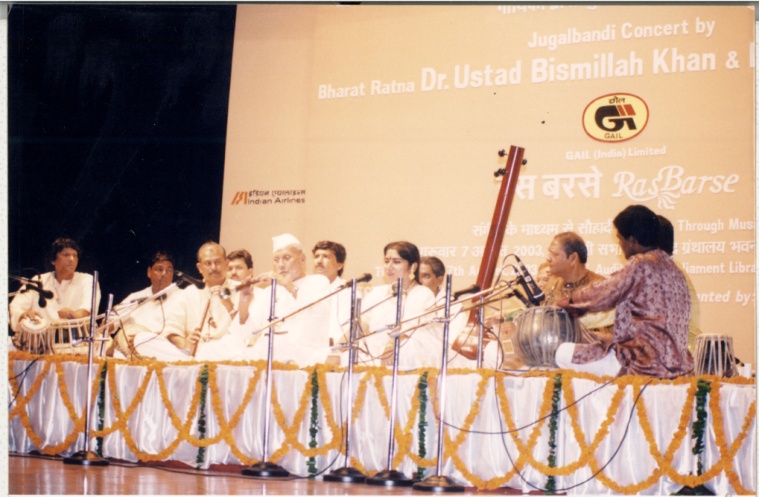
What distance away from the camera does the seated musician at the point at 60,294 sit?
7.54 metres

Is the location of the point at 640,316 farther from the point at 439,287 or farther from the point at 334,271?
the point at 334,271

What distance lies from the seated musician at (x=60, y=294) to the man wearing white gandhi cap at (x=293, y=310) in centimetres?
122

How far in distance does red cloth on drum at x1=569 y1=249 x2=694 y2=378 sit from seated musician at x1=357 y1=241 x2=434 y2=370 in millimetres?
1289

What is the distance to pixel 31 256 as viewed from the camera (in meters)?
7.37

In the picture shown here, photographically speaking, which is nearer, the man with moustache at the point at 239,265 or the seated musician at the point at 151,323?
the seated musician at the point at 151,323

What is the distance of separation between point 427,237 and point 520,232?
68 cm

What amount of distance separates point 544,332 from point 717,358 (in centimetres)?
117

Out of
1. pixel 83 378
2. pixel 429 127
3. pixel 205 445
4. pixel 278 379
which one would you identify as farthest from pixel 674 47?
pixel 83 378

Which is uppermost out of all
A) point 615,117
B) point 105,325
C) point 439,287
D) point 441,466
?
point 615,117

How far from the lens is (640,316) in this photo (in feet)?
17.8

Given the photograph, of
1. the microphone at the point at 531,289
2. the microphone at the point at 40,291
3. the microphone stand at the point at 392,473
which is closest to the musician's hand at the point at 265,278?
the microphone stand at the point at 392,473

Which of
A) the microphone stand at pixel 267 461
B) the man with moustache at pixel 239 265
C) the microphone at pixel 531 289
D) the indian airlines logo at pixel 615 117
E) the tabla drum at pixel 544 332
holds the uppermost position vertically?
the indian airlines logo at pixel 615 117

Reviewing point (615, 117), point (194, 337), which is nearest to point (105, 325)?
point (194, 337)

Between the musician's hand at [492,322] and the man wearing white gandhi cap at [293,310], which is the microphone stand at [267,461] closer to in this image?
the man wearing white gandhi cap at [293,310]
